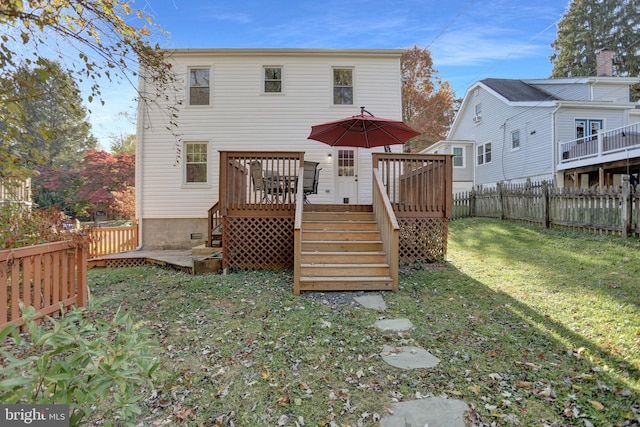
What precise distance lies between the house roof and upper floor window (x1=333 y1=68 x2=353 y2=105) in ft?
35.9

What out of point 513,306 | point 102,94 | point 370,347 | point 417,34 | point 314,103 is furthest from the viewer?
point 417,34

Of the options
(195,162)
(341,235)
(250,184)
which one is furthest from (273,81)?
(341,235)

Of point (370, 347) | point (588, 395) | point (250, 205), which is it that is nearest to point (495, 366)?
point (588, 395)

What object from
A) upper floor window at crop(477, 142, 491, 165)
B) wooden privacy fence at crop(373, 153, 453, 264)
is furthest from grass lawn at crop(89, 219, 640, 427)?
upper floor window at crop(477, 142, 491, 165)

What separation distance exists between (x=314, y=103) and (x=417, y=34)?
22.0 feet

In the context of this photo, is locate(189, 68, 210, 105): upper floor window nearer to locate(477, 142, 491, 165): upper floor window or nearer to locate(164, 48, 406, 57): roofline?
locate(164, 48, 406, 57): roofline

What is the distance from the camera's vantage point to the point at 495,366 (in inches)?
116

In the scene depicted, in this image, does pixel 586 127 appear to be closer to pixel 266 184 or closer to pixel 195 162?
pixel 266 184

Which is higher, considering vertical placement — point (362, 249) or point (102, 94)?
point (102, 94)

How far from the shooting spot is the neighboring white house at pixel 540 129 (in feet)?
46.1

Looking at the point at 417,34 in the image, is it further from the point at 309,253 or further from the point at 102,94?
the point at 102,94

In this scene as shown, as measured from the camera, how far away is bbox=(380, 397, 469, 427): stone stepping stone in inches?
89.7

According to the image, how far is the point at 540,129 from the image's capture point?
14945 millimetres

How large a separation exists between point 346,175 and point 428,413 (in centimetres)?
774
